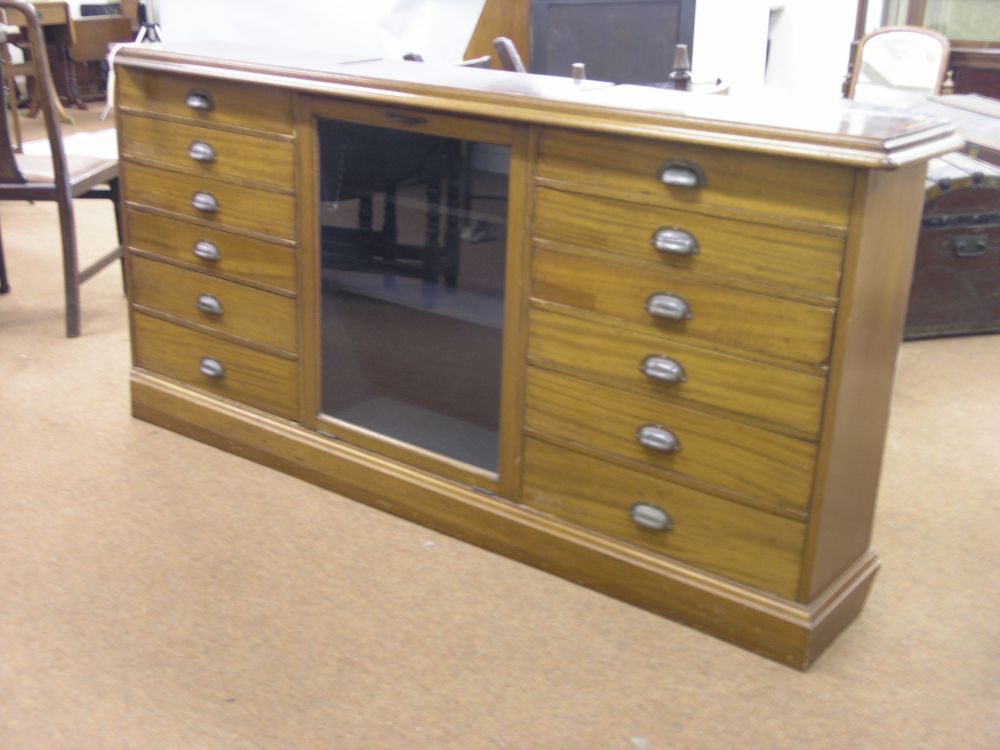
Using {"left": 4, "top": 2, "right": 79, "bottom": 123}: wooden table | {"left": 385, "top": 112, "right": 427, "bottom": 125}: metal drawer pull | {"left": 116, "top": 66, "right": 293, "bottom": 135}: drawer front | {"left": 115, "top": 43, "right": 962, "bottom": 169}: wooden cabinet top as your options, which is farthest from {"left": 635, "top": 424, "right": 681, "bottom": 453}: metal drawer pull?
{"left": 4, "top": 2, "right": 79, "bottom": 123}: wooden table

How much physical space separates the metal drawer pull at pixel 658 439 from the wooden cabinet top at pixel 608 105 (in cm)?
48

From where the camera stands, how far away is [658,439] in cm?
185

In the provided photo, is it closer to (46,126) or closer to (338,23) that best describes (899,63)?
(338,23)

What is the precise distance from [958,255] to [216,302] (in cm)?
216

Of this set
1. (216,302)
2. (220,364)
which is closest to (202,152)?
(216,302)

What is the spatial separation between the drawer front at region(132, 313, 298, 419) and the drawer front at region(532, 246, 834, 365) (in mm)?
714

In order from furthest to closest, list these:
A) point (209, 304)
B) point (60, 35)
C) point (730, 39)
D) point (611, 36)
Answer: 1. point (60, 35)
2. point (730, 39)
3. point (611, 36)
4. point (209, 304)

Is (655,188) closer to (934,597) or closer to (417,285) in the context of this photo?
(417,285)

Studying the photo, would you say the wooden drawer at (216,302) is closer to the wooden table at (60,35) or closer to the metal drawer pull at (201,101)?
the metal drawer pull at (201,101)

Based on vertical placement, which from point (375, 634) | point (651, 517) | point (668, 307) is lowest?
point (375, 634)

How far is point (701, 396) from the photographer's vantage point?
1.79 m

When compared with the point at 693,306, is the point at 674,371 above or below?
below

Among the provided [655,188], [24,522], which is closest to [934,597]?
[655,188]

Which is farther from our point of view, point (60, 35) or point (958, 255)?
point (60, 35)
